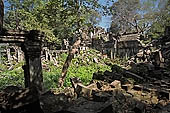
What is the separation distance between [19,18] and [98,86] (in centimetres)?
2497

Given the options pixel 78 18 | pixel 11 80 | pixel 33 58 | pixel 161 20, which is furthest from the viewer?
pixel 161 20

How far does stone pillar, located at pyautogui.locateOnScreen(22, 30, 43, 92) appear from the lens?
20.2 ft

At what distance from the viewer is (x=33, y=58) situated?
20.6 ft

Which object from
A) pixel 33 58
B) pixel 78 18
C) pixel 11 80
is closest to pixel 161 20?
pixel 78 18

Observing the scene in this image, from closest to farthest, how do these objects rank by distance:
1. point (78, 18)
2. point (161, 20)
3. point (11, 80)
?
point (78, 18) < point (11, 80) < point (161, 20)

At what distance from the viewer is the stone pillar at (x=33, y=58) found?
6.15 meters

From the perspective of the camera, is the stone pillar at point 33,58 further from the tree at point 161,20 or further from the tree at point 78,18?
the tree at point 161,20

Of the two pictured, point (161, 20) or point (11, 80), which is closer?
point (11, 80)

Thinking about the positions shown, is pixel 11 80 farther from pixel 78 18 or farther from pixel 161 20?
pixel 161 20

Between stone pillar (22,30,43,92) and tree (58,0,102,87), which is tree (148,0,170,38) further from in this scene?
stone pillar (22,30,43,92)

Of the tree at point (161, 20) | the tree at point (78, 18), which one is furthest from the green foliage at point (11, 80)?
the tree at point (161, 20)

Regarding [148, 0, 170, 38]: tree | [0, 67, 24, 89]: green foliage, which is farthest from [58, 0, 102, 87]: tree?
[148, 0, 170, 38]: tree

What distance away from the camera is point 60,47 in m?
34.2

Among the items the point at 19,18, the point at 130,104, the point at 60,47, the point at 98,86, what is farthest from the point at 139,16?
the point at 130,104
